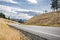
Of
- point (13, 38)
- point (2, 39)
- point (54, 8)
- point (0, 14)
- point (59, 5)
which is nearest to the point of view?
point (2, 39)

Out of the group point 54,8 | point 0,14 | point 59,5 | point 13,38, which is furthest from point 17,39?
point 0,14

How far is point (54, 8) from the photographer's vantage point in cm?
11825

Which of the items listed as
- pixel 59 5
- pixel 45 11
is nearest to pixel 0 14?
pixel 45 11

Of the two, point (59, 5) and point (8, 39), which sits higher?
→ point (8, 39)

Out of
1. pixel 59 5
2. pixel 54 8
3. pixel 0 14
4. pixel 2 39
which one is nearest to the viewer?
pixel 2 39

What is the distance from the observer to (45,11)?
119 meters

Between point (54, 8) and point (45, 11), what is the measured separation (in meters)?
4.82

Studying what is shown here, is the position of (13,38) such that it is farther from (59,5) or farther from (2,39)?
(59,5)

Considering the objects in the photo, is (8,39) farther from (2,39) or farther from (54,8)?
(54,8)

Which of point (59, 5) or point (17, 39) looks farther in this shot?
point (59, 5)

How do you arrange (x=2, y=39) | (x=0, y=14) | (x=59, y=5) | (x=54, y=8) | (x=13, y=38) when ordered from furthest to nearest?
(x=0, y=14)
(x=54, y=8)
(x=59, y=5)
(x=13, y=38)
(x=2, y=39)

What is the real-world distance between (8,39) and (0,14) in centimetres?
17681

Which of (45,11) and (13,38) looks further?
(45,11)

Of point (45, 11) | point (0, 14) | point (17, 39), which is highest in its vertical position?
point (17, 39)
